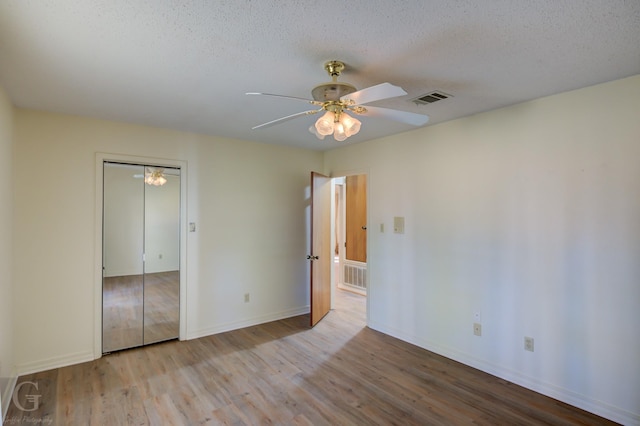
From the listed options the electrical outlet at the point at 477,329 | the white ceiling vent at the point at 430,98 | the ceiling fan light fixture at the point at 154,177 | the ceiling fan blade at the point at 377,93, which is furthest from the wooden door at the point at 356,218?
the ceiling fan blade at the point at 377,93

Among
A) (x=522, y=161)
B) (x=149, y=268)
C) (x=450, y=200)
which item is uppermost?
(x=522, y=161)

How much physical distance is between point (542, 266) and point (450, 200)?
1.03 m

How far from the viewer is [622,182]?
231 cm

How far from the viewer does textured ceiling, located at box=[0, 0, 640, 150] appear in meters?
1.53

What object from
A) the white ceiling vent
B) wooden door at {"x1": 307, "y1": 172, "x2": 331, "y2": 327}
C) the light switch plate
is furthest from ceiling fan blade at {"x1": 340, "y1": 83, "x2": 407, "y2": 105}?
wooden door at {"x1": 307, "y1": 172, "x2": 331, "y2": 327}

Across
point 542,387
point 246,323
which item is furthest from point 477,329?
point 246,323

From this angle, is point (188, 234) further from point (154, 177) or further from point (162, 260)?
point (154, 177)

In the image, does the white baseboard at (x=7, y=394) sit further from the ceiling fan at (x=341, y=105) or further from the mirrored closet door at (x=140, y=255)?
the ceiling fan at (x=341, y=105)

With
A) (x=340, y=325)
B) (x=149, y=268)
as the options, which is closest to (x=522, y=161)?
(x=340, y=325)

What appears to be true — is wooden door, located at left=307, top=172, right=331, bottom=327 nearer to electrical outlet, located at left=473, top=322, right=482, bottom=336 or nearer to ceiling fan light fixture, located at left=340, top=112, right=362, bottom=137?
electrical outlet, located at left=473, top=322, right=482, bottom=336

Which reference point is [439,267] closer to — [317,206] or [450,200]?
[450,200]

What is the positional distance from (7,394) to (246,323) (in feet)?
7.58

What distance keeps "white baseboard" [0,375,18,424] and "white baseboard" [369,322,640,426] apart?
370cm

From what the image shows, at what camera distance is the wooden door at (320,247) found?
4.28 meters
